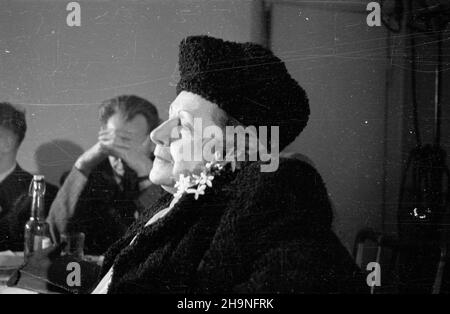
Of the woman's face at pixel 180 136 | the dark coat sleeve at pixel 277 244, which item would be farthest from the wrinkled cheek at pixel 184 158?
the dark coat sleeve at pixel 277 244

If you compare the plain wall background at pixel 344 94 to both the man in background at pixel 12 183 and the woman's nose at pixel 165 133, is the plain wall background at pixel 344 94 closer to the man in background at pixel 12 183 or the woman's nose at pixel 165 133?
the woman's nose at pixel 165 133

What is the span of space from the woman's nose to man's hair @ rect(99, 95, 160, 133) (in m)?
0.04

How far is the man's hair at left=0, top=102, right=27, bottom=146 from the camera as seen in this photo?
86cm

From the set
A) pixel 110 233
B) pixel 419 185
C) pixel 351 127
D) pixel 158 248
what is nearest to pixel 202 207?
pixel 158 248

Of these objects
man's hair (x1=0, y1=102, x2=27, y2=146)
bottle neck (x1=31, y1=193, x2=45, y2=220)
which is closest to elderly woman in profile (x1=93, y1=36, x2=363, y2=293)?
bottle neck (x1=31, y1=193, x2=45, y2=220)

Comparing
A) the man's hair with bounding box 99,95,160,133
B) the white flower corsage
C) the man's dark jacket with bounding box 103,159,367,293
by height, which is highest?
the man's hair with bounding box 99,95,160,133

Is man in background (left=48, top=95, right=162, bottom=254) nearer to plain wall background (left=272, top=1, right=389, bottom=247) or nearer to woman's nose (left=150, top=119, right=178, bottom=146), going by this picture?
woman's nose (left=150, top=119, right=178, bottom=146)

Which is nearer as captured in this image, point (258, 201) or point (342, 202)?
point (258, 201)

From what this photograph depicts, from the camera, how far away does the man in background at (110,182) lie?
83cm

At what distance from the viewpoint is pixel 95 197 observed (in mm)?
845

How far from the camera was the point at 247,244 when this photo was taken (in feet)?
2.22

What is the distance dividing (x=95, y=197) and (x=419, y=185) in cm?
64

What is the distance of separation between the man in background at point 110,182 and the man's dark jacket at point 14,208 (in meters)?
0.07
